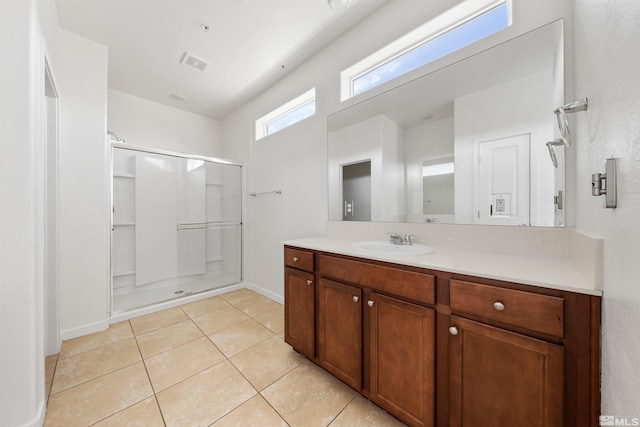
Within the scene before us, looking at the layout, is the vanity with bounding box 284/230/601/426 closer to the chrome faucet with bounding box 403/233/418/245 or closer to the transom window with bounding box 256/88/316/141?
the chrome faucet with bounding box 403/233/418/245

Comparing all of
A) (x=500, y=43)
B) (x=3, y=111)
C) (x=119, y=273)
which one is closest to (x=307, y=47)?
(x=500, y=43)

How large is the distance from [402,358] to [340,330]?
1.29ft

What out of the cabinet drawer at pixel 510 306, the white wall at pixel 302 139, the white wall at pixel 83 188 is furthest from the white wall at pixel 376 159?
the white wall at pixel 83 188

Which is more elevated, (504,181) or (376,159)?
(376,159)

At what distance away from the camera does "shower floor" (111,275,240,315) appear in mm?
2490

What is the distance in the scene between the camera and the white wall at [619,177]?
480 mm

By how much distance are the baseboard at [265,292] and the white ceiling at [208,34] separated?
2547 mm

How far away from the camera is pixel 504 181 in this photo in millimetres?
1224

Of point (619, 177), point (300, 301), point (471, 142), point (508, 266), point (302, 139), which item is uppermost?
point (302, 139)

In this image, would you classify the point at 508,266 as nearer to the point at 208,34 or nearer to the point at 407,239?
the point at 407,239

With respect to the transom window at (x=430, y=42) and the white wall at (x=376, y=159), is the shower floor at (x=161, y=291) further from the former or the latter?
the transom window at (x=430, y=42)

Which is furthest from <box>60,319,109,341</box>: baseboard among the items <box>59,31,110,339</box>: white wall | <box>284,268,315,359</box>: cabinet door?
<box>284,268,315,359</box>: cabinet door

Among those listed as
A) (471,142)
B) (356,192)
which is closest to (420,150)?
(471,142)

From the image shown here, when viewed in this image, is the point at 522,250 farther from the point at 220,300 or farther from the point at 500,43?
the point at 220,300
